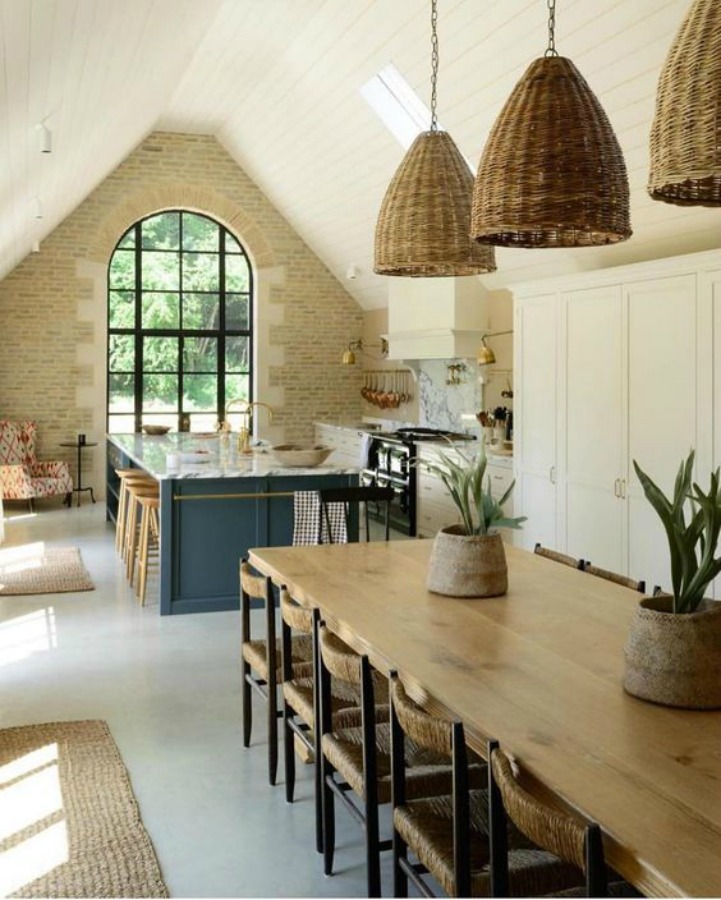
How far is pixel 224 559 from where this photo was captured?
22.7ft

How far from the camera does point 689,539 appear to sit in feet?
7.86

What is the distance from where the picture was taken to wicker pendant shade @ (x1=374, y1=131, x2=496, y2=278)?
10.7ft

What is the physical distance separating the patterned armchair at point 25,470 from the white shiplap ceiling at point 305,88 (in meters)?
1.87

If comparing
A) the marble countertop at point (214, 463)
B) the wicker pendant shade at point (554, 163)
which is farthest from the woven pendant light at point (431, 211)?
the marble countertop at point (214, 463)

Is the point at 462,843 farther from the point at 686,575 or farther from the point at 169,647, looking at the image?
the point at 169,647

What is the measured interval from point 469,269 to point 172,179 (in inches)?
387

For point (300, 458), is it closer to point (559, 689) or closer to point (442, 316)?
point (442, 316)

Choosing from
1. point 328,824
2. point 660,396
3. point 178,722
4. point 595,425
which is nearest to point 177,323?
point 595,425

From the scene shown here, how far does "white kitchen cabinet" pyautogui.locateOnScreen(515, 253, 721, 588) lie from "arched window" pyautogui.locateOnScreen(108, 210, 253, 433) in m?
6.31

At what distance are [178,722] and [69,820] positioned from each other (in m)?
1.12

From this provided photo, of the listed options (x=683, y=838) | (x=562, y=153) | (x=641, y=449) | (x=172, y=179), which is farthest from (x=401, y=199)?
(x=172, y=179)

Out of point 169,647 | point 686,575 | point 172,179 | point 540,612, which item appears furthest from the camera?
point 172,179

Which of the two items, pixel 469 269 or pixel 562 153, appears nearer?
pixel 562 153

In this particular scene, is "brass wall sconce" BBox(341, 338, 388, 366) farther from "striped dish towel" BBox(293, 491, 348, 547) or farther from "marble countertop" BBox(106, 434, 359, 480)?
"striped dish towel" BBox(293, 491, 348, 547)
